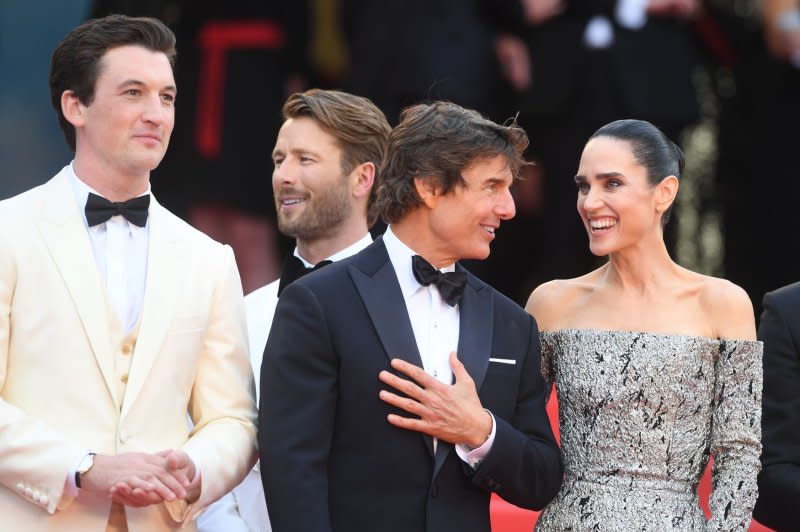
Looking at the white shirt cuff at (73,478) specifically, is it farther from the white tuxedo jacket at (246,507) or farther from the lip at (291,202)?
the lip at (291,202)

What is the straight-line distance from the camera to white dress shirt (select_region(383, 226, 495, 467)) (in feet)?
13.4

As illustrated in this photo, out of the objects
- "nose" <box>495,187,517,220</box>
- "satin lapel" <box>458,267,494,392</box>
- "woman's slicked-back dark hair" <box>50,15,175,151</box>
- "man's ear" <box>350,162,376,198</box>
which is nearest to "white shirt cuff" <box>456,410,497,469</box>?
"satin lapel" <box>458,267,494,392</box>

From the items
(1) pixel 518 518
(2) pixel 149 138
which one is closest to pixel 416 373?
(2) pixel 149 138

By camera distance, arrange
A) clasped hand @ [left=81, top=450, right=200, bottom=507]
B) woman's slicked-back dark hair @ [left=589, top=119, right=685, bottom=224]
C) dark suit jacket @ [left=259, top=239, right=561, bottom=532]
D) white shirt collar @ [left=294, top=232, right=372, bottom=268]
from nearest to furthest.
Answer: clasped hand @ [left=81, top=450, right=200, bottom=507] → dark suit jacket @ [left=259, top=239, right=561, bottom=532] → woman's slicked-back dark hair @ [left=589, top=119, right=685, bottom=224] → white shirt collar @ [left=294, top=232, right=372, bottom=268]

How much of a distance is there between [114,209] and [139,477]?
0.76 m

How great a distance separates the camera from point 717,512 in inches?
166

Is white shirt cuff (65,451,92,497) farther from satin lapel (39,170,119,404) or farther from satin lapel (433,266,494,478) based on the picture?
satin lapel (433,266,494,478)

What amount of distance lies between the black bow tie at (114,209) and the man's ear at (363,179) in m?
1.30

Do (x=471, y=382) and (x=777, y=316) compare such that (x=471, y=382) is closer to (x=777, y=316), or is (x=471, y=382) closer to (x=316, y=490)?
(x=316, y=490)

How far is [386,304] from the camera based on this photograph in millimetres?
4082

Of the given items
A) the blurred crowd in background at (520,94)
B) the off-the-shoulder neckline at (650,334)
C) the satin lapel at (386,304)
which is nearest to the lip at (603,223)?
the off-the-shoulder neckline at (650,334)

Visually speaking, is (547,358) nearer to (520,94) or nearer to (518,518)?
(518,518)

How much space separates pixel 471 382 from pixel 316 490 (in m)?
0.51

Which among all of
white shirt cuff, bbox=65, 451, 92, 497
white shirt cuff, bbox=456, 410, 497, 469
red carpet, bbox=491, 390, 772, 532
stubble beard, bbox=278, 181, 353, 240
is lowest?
red carpet, bbox=491, 390, 772, 532
